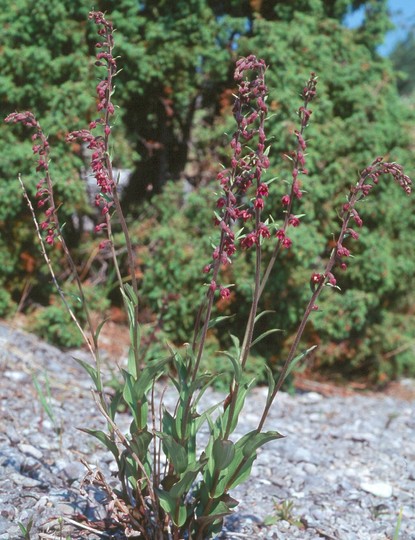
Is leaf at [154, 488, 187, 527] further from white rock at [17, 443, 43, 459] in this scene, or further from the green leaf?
white rock at [17, 443, 43, 459]

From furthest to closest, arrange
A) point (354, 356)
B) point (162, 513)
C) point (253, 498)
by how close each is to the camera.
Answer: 1. point (354, 356)
2. point (253, 498)
3. point (162, 513)

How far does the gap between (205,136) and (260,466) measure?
9.23 feet

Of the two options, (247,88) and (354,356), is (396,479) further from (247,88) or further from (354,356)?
(247,88)

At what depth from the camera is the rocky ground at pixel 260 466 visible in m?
2.70

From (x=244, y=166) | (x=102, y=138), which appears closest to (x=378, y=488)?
(x=244, y=166)

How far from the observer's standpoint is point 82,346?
5102mm

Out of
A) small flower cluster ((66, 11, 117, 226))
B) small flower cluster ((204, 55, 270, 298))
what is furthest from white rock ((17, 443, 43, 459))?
small flower cluster ((204, 55, 270, 298))

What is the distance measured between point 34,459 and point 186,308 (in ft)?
6.51

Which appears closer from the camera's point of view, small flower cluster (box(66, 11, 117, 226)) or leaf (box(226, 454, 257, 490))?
small flower cluster (box(66, 11, 117, 226))

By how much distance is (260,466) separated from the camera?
348 centimetres

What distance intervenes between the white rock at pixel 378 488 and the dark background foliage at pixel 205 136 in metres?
1.70

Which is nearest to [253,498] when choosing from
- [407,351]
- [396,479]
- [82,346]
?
[396,479]

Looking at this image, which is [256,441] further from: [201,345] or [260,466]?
[260,466]

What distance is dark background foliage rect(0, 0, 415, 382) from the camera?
4688 mm
